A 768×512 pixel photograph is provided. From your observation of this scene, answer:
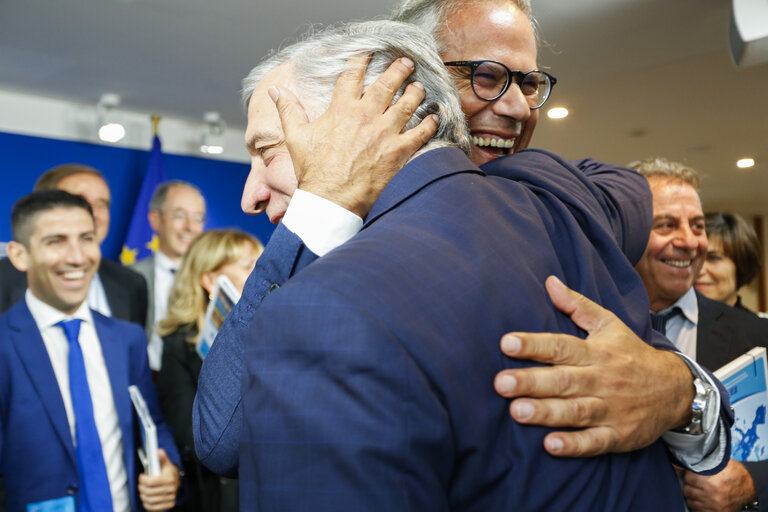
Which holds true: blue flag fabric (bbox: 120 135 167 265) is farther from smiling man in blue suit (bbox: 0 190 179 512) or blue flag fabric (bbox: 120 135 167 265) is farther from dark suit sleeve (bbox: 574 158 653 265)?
dark suit sleeve (bbox: 574 158 653 265)

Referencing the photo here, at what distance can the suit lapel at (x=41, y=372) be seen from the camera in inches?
80.4

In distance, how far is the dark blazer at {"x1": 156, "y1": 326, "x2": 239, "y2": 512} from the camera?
99.4 inches

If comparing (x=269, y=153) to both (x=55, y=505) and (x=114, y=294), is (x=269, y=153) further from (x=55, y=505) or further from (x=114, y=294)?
(x=114, y=294)

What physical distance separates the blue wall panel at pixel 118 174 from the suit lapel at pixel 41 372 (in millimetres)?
3900

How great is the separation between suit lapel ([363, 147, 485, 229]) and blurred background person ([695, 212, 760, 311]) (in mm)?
2954

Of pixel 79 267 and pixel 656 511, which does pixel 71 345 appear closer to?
pixel 79 267

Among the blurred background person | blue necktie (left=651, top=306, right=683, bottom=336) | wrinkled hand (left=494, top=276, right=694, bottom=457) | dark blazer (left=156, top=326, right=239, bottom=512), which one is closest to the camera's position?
wrinkled hand (left=494, top=276, right=694, bottom=457)

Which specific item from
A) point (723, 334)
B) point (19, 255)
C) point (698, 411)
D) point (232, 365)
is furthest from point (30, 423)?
point (723, 334)

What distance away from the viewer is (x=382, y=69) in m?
0.89

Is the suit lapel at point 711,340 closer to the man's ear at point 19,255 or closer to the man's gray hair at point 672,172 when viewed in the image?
the man's gray hair at point 672,172

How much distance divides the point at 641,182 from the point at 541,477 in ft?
2.63

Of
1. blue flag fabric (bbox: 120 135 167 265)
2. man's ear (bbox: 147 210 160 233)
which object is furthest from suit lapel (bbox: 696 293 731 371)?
blue flag fabric (bbox: 120 135 167 265)

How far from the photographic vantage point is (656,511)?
764 millimetres

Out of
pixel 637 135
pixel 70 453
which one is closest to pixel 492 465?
pixel 70 453
